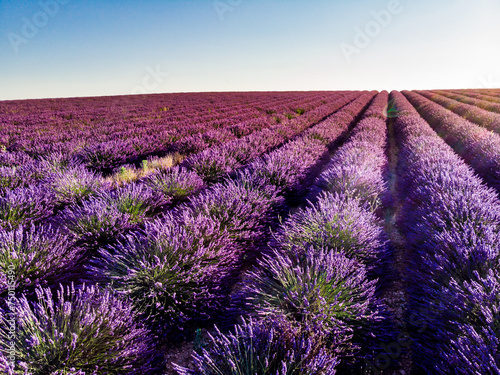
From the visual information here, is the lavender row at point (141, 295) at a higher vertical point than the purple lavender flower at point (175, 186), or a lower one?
lower

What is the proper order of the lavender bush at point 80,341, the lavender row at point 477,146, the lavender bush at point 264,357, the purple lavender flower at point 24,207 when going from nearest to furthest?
1. the lavender bush at point 264,357
2. the lavender bush at point 80,341
3. the purple lavender flower at point 24,207
4. the lavender row at point 477,146

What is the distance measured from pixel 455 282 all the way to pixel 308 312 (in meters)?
0.96

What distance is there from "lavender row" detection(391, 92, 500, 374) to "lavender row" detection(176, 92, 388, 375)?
1.09ft

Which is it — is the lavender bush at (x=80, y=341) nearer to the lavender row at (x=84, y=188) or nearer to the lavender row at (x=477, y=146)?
the lavender row at (x=84, y=188)

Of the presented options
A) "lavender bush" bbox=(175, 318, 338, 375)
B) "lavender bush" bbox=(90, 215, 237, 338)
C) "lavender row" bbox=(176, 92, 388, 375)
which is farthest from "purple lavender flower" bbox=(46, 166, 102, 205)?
"lavender bush" bbox=(175, 318, 338, 375)

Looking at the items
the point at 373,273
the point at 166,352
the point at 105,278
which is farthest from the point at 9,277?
→ the point at 373,273

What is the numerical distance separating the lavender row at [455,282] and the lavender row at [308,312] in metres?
0.33

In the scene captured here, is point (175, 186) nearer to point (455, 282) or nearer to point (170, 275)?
point (170, 275)

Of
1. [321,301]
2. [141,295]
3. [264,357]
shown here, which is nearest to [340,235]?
[321,301]

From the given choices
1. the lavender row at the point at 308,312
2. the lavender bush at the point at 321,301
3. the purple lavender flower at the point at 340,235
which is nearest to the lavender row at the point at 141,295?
the lavender row at the point at 308,312

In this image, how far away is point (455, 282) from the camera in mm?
1671

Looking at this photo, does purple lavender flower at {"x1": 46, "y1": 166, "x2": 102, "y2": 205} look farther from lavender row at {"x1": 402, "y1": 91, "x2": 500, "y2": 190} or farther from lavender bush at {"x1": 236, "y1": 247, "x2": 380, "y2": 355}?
lavender row at {"x1": 402, "y1": 91, "x2": 500, "y2": 190}

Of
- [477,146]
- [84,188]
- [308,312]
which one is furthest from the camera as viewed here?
[477,146]

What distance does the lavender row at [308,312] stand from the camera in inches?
56.1
